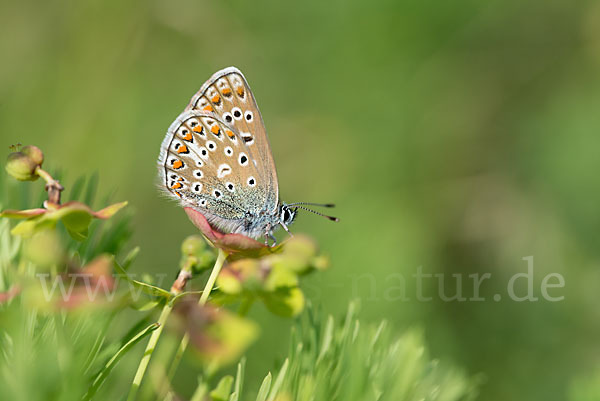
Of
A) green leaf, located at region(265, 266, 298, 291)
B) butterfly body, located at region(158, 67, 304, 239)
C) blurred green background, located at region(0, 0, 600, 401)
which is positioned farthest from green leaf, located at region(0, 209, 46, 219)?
blurred green background, located at region(0, 0, 600, 401)

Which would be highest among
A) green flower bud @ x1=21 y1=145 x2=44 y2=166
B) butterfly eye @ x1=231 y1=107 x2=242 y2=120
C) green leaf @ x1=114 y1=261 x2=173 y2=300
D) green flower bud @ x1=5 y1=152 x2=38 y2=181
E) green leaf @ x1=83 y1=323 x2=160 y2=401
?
butterfly eye @ x1=231 y1=107 x2=242 y2=120

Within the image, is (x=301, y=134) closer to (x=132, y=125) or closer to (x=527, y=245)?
(x=132, y=125)

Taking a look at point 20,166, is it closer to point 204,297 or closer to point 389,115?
point 204,297

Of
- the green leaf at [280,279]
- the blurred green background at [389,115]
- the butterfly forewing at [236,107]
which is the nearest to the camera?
the green leaf at [280,279]

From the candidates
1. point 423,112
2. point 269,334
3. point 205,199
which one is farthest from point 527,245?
point 205,199

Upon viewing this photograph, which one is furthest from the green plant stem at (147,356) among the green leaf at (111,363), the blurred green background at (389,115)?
the blurred green background at (389,115)

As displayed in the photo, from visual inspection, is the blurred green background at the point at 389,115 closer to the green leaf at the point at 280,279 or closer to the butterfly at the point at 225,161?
the butterfly at the point at 225,161

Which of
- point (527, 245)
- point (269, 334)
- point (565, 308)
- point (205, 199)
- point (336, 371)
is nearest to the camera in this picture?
point (336, 371)

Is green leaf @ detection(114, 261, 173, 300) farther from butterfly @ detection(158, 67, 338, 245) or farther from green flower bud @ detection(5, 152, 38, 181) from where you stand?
butterfly @ detection(158, 67, 338, 245)
